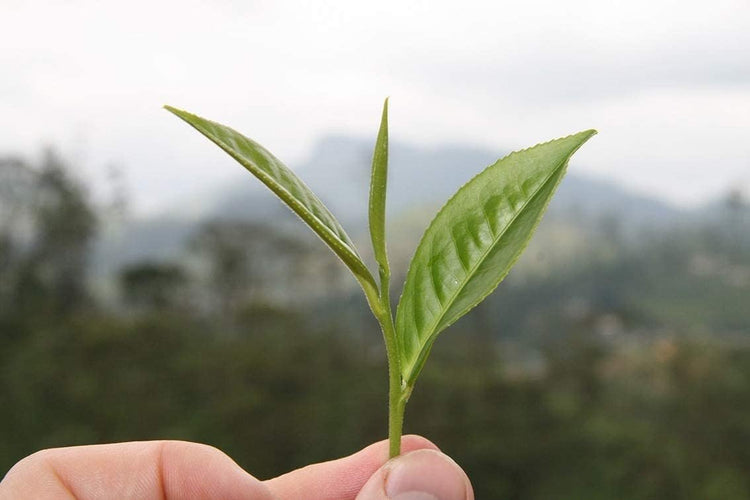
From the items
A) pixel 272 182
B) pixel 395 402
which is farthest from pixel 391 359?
pixel 272 182

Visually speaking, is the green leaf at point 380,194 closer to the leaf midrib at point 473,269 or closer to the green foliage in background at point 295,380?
the leaf midrib at point 473,269

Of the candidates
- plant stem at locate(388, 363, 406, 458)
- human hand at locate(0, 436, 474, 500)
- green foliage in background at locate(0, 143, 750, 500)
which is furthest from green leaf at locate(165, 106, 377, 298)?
green foliage in background at locate(0, 143, 750, 500)

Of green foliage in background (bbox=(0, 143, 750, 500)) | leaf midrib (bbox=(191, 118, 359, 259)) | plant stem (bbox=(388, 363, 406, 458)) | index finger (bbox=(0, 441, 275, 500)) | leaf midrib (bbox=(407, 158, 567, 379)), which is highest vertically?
leaf midrib (bbox=(191, 118, 359, 259))

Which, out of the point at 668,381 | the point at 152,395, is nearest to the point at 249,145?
the point at 152,395

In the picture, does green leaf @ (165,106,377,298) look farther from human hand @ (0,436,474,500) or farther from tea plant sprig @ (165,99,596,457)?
human hand @ (0,436,474,500)

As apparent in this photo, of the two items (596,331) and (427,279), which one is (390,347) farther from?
(596,331)

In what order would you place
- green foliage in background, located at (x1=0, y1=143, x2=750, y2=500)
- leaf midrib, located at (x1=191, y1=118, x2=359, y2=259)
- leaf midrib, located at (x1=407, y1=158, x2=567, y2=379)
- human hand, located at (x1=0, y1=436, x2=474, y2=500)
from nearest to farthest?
leaf midrib, located at (x1=191, y1=118, x2=359, y2=259) < leaf midrib, located at (x1=407, y1=158, x2=567, y2=379) < human hand, located at (x1=0, y1=436, x2=474, y2=500) < green foliage in background, located at (x1=0, y1=143, x2=750, y2=500)

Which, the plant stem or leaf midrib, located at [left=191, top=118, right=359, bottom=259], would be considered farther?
the plant stem
